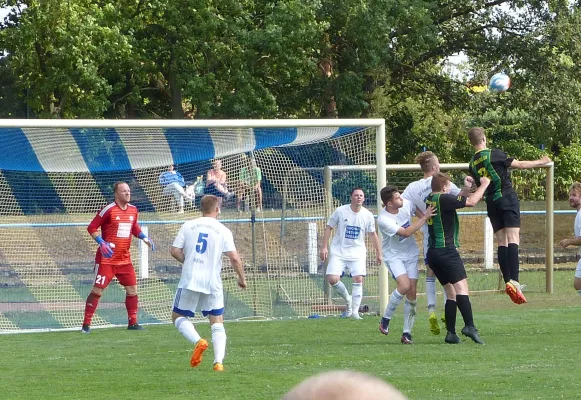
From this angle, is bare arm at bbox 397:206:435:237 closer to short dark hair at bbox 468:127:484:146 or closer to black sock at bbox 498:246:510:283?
short dark hair at bbox 468:127:484:146

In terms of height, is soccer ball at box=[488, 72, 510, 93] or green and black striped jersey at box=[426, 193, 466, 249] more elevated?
soccer ball at box=[488, 72, 510, 93]

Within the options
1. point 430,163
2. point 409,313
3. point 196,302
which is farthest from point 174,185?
point 196,302

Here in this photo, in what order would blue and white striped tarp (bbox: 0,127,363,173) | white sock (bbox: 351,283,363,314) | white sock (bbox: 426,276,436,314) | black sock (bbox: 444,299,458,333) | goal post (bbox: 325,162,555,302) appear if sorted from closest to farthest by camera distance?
black sock (bbox: 444,299,458,333)
white sock (bbox: 426,276,436,314)
blue and white striped tarp (bbox: 0,127,363,173)
white sock (bbox: 351,283,363,314)
goal post (bbox: 325,162,555,302)

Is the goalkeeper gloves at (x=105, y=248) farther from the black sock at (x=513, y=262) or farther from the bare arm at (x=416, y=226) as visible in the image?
the black sock at (x=513, y=262)

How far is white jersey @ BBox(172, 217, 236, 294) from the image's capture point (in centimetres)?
928

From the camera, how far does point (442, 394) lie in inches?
299

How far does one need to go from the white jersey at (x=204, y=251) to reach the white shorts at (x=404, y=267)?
2.55 m

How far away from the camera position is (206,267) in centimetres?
932

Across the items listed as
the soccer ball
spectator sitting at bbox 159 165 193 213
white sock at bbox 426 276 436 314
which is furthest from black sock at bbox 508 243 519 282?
spectator sitting at bbox 159 165 193 213

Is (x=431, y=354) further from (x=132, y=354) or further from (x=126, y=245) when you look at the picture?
(x=126, y=245)

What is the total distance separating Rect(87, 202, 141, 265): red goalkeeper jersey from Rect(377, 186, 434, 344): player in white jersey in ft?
12.0

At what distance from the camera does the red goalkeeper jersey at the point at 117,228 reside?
13516 mm

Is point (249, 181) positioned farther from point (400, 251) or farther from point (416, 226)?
point (416, 226)

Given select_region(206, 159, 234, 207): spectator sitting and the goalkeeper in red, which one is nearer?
the goalkeeper in red
